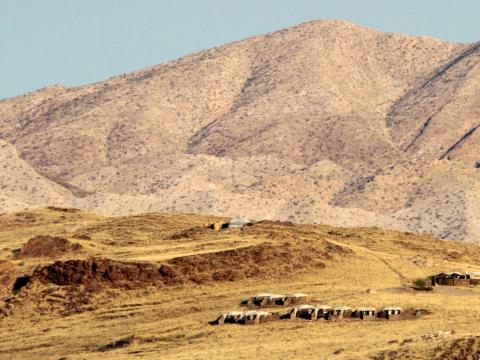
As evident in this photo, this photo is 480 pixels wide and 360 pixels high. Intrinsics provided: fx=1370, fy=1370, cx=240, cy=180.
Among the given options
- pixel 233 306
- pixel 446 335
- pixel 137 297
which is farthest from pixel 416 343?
pixel 137 297

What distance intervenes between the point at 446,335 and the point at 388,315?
11.3 m

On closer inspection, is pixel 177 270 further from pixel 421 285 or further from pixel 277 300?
pixel 421 285

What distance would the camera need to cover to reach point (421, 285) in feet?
289

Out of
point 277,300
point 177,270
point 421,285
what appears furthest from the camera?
point 177,270

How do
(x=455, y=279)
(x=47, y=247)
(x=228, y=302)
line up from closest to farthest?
(x=228, y=302) → (x=455, y=279) → (x=47, y=247)

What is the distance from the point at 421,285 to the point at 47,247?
3032 centimetres

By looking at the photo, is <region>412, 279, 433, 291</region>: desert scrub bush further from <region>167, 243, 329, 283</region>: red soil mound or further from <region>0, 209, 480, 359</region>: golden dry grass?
<region>167, 243, 329, 283</region>: red soil mound

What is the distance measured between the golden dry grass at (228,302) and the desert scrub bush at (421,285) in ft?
3.58

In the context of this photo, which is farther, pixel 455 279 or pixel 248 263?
pixel 248 263

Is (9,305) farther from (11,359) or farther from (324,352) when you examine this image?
(324,352)

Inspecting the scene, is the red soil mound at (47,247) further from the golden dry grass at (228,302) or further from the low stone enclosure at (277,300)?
the low stone enclosure at (277,300)

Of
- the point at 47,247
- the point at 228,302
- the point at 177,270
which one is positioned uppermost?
the point at 47,247

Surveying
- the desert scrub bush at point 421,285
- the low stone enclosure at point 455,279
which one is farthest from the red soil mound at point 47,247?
the low stone enclosure at point 455,279

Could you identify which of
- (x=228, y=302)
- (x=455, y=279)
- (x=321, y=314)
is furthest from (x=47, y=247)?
(x=321, y=314)
